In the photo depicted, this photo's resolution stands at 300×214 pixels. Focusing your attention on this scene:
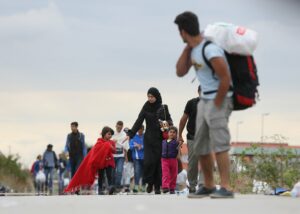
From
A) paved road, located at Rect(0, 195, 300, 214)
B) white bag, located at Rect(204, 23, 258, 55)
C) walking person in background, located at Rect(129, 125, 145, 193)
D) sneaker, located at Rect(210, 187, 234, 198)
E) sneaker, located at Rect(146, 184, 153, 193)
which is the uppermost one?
white bag, located at Rect(204, 23, 258, 55)

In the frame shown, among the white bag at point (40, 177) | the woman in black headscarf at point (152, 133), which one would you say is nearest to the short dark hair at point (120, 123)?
the woman in black headscarf at point (152, 133)

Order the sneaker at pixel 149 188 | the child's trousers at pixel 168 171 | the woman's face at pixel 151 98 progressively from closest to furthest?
the woman's face at pixel 151 98, the child's trousers at pixel 168 171, the sneaker at pixel 149 188

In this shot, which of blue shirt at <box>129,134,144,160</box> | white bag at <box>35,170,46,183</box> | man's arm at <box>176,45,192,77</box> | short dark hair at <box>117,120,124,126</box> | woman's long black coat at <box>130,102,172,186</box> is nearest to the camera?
man's arm at <box>176,45,192,77</box>

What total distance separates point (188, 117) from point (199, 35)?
5.88 m

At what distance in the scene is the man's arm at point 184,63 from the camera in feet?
45.0

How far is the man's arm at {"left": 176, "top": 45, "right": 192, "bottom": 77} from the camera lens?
13.7 m

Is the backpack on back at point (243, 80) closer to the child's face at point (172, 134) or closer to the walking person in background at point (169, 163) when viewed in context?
the child's face at point (172, 134)

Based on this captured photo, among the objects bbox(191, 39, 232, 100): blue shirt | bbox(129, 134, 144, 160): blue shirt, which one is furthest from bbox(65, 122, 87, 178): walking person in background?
bbox(191, 39, 232, 100): blue shirt

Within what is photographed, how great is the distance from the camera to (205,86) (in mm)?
13406

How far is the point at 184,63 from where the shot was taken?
1372 cm

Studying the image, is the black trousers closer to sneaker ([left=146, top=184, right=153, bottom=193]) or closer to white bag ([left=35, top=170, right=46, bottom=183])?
sneaker ([left=146, top=184, right=153, bottom=193])

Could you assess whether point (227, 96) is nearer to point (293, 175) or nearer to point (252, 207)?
point (252, 207)

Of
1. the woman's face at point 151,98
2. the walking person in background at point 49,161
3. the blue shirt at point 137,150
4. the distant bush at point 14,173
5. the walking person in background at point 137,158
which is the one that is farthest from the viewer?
the distant bush at point 14,173

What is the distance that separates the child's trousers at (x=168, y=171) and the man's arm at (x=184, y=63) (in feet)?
27.5
